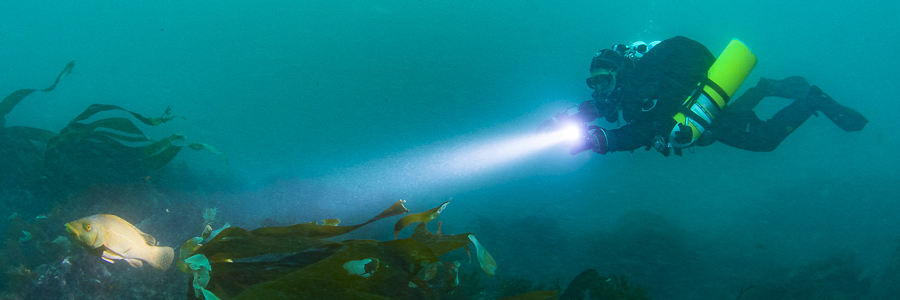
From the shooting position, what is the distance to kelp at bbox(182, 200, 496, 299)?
102 cm

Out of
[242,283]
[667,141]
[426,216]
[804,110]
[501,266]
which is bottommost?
[501,266]

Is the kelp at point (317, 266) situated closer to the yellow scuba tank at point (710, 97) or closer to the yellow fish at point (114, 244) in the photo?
the yellow fish at point (114, 244)

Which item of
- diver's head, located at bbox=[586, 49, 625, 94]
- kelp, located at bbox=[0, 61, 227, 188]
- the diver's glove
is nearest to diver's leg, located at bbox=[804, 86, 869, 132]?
diver's head, located at bbox=[586, 49, 625, 94]

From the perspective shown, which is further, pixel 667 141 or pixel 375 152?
pixel 375 152

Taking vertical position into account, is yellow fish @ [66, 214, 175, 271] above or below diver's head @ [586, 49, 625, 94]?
below

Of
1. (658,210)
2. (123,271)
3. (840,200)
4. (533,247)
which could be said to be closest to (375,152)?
(533,247)

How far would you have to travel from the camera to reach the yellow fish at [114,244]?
4.02 ft

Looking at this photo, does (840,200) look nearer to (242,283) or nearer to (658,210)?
(658,210)

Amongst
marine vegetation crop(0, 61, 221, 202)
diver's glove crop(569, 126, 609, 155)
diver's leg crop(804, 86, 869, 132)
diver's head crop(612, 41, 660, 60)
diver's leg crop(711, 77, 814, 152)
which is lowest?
marine vegetation crop(0, 61, 221, 202)

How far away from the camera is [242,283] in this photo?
1.07 m

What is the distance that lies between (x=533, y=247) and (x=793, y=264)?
5.09 m

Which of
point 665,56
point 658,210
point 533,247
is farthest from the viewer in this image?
point 658,210

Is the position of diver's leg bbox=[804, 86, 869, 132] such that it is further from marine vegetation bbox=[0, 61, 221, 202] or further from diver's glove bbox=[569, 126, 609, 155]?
marine vegetation bbox=[0, 61, 221, 202]

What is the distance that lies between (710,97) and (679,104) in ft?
1.15
